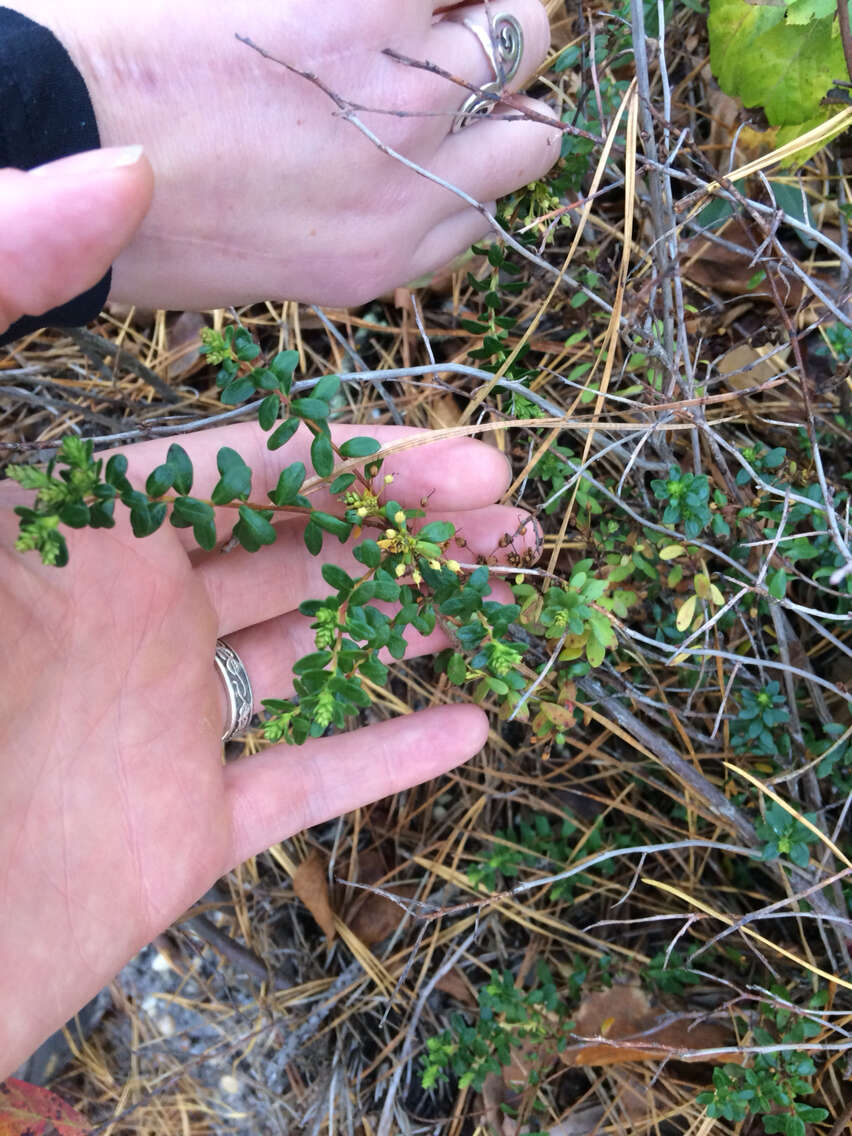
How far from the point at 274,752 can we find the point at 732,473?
56.6 inches

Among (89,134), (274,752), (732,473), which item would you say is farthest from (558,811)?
(89,134)

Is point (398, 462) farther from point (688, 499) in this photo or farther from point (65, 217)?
point (65, 217)

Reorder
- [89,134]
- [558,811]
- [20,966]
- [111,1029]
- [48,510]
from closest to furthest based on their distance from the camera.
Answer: [48,510] < [89,134] < [20,966] < [558,811] < [111,1029]

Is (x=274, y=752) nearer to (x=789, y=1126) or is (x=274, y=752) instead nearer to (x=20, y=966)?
(x=20, y=966)

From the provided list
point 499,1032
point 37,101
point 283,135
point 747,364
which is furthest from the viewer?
point 747,364

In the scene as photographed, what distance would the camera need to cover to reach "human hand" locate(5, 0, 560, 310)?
5.76 ft

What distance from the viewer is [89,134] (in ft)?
5.72

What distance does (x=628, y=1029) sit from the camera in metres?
2.53

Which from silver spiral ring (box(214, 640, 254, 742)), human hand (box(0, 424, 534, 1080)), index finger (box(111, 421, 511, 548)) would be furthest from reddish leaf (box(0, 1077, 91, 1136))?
index finger (box(111, 421, 511, 548))

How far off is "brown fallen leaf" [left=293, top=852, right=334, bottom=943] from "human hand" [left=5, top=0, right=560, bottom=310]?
1.88m

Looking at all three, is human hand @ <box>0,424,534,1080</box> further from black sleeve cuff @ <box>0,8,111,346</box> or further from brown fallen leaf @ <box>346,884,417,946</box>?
brown fallen leaf @ <box>346,884,417,946</box>

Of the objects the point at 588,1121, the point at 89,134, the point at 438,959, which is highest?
the point at 89,134

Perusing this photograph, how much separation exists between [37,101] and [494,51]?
3.19 feet

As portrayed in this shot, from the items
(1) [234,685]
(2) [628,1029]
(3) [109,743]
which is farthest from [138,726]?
(2) [628,1029]
